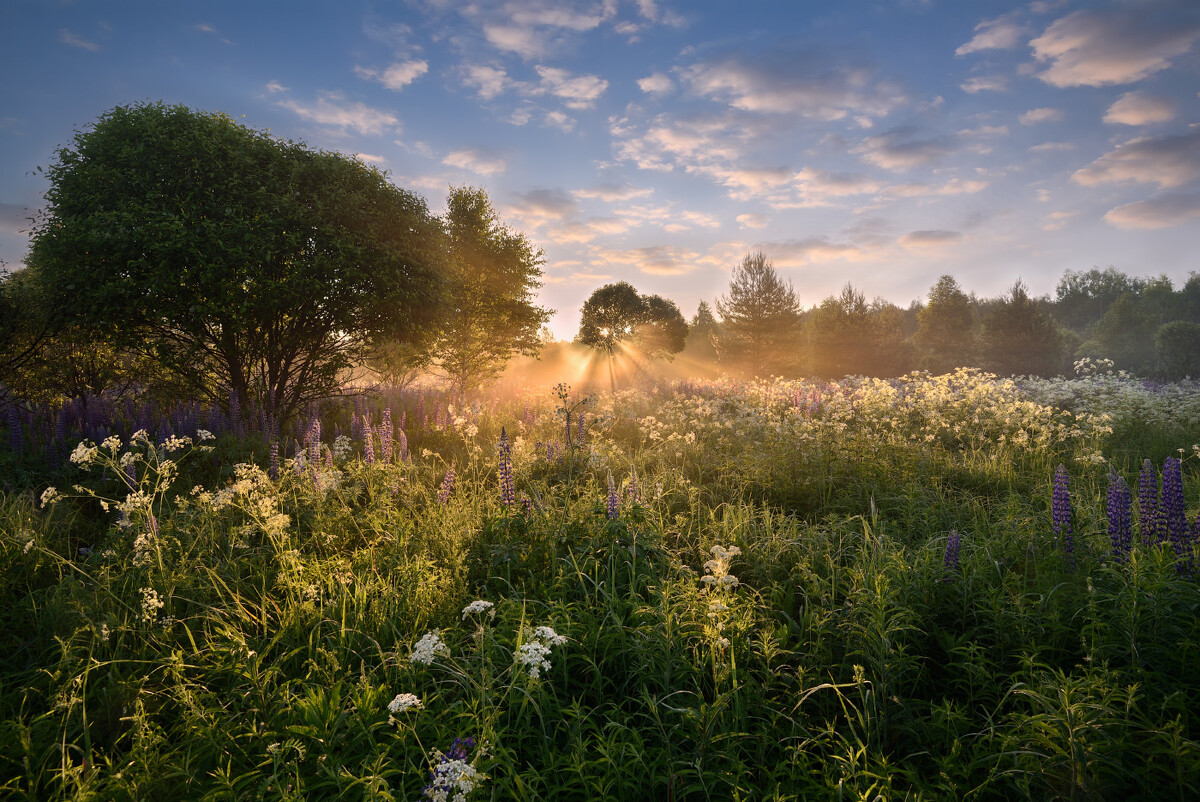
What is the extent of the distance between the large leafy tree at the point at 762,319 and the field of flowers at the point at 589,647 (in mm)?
27143

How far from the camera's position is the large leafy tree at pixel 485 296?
14.9 m

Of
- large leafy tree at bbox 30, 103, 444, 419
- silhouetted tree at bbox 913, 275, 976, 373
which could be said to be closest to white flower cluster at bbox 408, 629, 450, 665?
large leafy tree at bbox 30, 103, 444, 419

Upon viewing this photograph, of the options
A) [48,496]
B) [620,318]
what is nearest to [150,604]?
[48,496]

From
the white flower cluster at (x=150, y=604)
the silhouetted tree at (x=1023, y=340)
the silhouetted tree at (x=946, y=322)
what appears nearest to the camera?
the white flower cluster at (x=150, y=604)

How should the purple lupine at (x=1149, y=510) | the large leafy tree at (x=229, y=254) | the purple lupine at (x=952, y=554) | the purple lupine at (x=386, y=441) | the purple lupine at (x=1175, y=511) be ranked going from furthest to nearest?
the large leafy tree at (x=229, y=254) < the purple lupine at (x=386, y=441) < the purple lupine at (x=952, y=554) < the purple lupine at (x=1149, y=510) < the purple lupine at (x=1175, y=511)

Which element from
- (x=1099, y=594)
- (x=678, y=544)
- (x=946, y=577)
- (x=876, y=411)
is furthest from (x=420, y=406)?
(x=1099, y=594)

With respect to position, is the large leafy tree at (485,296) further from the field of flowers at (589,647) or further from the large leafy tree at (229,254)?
the field of flowers at (589,647)

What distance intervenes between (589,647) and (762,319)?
100 ft

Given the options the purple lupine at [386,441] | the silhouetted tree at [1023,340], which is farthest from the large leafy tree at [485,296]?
the silhouetted tree at [1023,340]

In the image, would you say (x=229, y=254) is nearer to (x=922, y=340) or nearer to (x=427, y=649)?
(x=427, y=649)

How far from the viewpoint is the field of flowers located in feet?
7.03

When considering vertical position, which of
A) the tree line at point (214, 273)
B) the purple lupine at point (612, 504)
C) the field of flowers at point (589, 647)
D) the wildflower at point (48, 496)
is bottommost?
the field of flowers at point (589, 647)

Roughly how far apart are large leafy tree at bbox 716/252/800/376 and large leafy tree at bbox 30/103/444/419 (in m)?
25.3

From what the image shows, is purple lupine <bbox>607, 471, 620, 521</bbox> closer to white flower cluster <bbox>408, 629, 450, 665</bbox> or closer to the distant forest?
white flower cluster <bbox>408, 629, 450, 665</bbox>
